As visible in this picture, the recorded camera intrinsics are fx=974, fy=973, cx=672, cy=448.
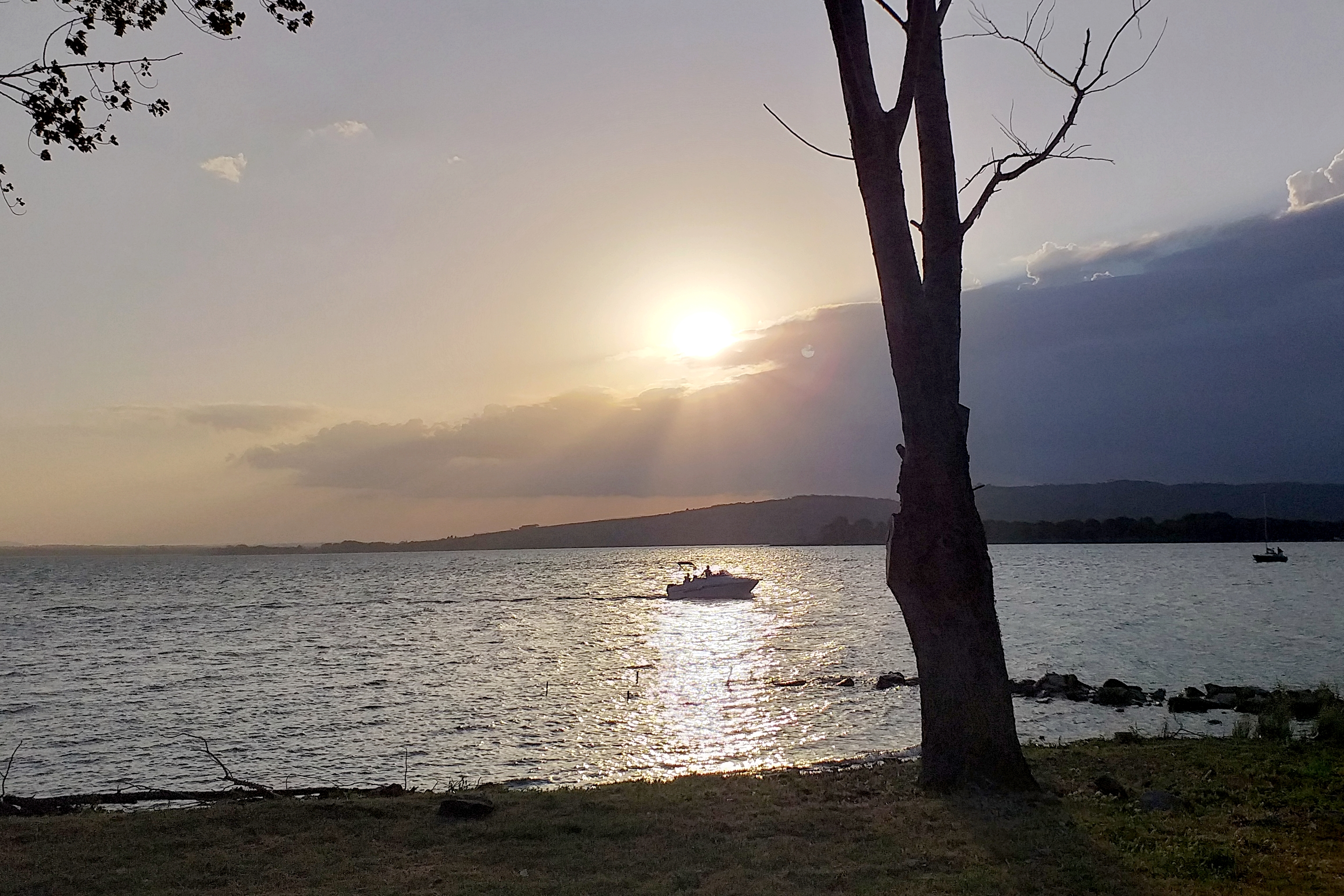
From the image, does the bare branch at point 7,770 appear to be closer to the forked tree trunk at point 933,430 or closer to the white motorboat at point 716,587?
the forked tree trunk at point 933,430

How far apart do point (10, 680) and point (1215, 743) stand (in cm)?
3780

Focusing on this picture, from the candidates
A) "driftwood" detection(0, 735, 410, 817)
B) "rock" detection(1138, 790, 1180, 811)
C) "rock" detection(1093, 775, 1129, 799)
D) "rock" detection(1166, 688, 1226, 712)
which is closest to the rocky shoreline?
"rock" detection(1166, 688, 1226, 712)

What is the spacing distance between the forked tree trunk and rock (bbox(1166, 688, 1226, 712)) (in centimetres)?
1513

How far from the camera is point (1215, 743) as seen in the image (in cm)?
1219

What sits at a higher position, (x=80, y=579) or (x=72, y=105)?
(x=72, y=105)

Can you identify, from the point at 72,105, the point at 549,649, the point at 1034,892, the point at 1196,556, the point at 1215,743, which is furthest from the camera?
the point at 1196,556

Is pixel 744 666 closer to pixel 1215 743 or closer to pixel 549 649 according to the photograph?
pixel 549 649

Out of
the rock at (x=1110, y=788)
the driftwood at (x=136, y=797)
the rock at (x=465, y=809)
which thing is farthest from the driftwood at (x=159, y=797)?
the rock at (x=1110, y=788)

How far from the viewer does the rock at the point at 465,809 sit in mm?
9180

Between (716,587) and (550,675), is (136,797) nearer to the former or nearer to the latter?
(550,675)

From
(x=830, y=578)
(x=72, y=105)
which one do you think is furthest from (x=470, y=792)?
(x=830, y=578)

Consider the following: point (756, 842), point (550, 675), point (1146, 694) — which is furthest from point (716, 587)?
point (756, 842)

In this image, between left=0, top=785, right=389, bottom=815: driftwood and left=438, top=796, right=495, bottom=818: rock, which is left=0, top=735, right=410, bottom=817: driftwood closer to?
left=0, top=785, right=389, bottom=815: driftwood

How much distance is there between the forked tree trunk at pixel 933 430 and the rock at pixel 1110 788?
2.39 ft
